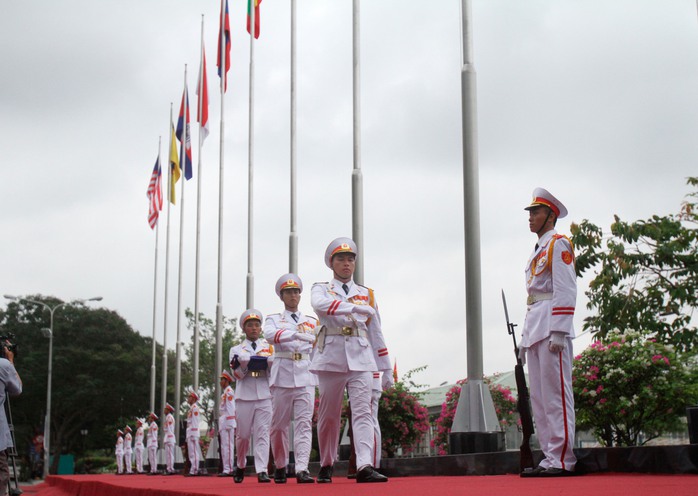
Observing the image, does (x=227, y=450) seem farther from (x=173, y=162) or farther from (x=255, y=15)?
(x=173, y=162)

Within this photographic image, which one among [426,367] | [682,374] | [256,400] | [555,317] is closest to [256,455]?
[256,400]

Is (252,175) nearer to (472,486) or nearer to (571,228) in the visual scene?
(571,228)

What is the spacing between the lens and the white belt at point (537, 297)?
24.6 feet

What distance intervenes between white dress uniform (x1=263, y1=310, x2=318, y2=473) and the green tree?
4691 cm

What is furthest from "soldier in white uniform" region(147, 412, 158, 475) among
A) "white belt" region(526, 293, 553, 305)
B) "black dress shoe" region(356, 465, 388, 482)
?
"white belt" region(526, 293, 553, 305)

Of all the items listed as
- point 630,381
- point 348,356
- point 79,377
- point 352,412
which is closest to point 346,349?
point 348,356

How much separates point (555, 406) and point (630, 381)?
7.94m

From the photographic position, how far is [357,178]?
56.0ft

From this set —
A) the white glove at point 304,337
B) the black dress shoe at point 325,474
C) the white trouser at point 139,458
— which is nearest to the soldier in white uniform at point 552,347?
the black dress shoe at point 325,474

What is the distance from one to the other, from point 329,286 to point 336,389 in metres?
0.86

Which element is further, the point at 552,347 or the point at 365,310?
the point at 365,310

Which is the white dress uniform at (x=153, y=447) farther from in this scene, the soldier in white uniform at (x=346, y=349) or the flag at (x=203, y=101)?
the soldier in white uniform at (x=346, y=349)

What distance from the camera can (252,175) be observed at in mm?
24922

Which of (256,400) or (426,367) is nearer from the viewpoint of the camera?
(256,400)
